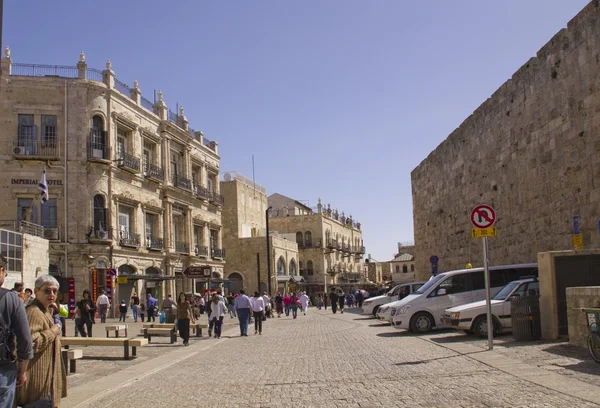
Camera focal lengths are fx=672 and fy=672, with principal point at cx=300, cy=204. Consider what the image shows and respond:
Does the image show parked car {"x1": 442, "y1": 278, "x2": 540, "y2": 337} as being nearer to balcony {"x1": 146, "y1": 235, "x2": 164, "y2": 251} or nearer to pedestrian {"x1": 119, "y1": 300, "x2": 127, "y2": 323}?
pedestrian {"x1": 119, "y1": 300, "x2": 127, "y2": 323}

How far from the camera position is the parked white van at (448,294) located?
18281mm

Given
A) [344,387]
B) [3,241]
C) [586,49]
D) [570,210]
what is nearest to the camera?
[344,387]

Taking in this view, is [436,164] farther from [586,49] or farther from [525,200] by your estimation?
[586,49]

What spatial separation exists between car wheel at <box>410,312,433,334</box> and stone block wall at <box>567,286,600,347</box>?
635cm

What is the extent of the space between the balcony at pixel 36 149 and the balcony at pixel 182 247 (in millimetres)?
12970

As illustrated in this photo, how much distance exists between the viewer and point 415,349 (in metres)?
14.0

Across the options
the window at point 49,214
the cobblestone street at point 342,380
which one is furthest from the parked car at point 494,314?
the window at point 49,214

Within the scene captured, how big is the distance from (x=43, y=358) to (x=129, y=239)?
108 ft

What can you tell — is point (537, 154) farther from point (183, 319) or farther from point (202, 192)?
point (202, 192)

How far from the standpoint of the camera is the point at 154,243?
4122cm

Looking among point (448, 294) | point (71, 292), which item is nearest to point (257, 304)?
point (448, 294)

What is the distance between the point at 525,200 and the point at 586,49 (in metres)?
6.00

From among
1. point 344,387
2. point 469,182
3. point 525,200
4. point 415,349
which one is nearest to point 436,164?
point 469,182

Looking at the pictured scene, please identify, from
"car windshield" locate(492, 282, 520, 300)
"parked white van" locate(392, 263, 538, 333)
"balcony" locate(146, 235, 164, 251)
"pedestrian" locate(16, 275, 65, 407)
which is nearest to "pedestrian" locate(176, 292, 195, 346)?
"parked white van" locate(392, 263, 538, 333)
